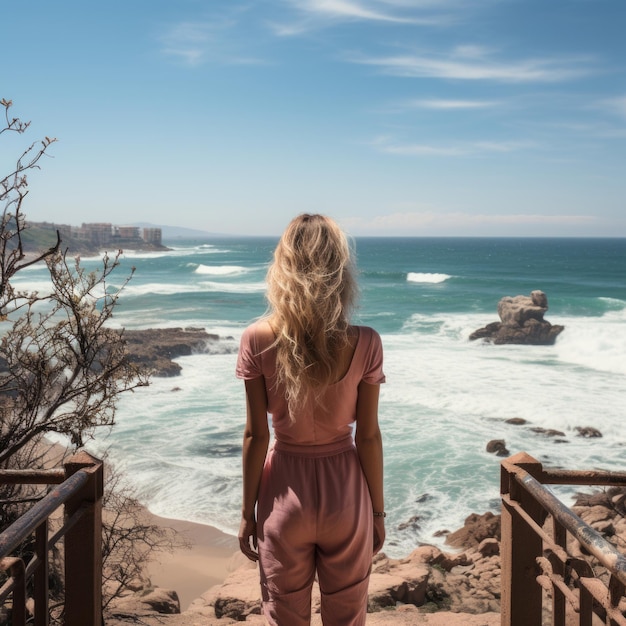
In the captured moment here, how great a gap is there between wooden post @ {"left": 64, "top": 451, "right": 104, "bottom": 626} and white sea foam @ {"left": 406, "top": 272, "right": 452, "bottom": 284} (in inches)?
2143

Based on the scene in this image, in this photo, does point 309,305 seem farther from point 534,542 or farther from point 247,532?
point 534,542

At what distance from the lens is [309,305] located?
2.15 metres

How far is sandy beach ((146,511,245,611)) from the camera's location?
29.0 ft

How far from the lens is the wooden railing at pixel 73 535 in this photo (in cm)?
211

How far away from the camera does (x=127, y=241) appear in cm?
11656

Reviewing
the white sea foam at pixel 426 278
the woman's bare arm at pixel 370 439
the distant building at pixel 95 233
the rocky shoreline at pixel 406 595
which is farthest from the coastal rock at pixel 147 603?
the distant building at pixel 95 233

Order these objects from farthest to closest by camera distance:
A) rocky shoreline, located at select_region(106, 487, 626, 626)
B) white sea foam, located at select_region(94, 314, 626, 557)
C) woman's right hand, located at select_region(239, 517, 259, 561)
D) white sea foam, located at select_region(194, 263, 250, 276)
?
white sea foam, located at select_region(194, 263, 250, 276) → white sea foam, located at select_region(94, 314, 626, 557) → rocky shoreline, located at select_region(106, 487, 626, 626) → woman's right hand, located at select_region(239, 517, 259, 561)

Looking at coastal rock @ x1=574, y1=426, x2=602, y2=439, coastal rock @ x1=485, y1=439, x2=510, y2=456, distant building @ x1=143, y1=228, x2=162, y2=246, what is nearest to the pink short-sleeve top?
coastal rock @ x1=485, y1=439, x2=510, y2=456

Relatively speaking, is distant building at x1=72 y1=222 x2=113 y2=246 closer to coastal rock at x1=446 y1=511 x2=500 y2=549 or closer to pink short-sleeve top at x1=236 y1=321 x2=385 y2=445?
coastal rock at x1=446 y1=511 x2=500 y2=549

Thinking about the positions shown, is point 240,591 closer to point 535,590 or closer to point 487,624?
point 487,624

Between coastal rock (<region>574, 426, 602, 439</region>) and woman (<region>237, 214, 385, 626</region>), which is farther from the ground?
woman (<region>237, 214, 385, 626</region>)

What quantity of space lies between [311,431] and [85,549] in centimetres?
96

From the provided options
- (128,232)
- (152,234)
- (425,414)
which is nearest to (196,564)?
(425,414)

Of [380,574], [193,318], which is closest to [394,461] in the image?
[380,574]
